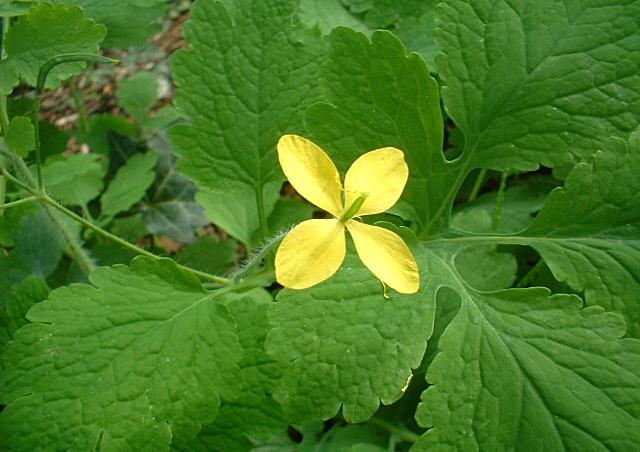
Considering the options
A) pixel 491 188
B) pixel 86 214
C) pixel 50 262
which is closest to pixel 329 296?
pixel 50 262

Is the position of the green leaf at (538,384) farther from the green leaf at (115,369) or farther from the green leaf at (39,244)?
the green leaf at (39,244)

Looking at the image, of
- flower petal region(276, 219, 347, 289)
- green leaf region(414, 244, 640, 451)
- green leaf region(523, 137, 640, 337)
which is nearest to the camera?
flower petal region(276, 219, 347, 289)

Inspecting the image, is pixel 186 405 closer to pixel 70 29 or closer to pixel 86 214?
pixel 70 29

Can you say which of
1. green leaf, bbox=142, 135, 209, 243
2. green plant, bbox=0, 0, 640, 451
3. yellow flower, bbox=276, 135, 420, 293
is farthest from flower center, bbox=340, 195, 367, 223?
green leaf, bbox=142, 135, 209, 243

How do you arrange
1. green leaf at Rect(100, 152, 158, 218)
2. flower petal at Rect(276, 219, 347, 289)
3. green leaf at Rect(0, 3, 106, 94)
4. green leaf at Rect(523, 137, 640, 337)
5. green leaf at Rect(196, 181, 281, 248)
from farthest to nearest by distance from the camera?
green leaf at Rect(100, 152, 158, 218)
green leaf at Rect(196, 181, 281, 248)
green leaf at Rect(0, 3, 106, 94)
green leaf at Rect(523, 137, 640, 337)
flower petal at Rect(276, 219, 347, 289)

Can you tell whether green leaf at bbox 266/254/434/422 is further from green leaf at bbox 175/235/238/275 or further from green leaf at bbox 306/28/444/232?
green leaf at bbox 175/235/238/275

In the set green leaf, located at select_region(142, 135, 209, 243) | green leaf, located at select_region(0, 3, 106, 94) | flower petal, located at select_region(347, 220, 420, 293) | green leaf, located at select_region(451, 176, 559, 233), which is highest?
green leaf, located at select_region(0, 3, 106, 94)

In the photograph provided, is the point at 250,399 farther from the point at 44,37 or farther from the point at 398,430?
the point at 44,37

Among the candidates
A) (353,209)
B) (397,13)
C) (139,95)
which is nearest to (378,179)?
(353,209)
